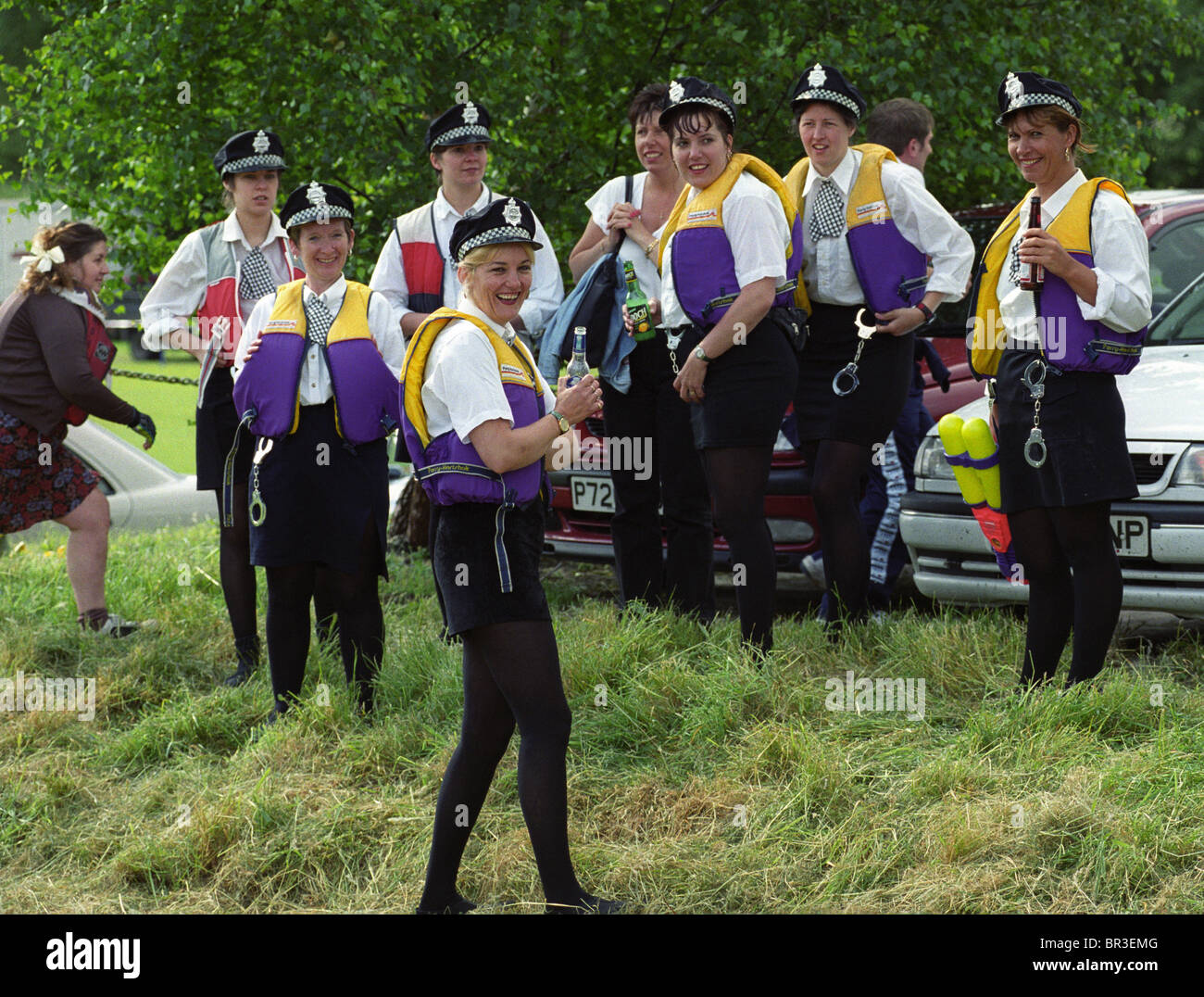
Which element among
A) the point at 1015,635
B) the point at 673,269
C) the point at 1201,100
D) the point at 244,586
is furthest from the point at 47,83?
the point at 1201,100

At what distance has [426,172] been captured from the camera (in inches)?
301

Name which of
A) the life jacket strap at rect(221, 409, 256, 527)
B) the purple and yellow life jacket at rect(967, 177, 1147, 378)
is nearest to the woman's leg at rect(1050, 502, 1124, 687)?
the purple and yellow life jacket at rect(967, 177, 1147, 378)

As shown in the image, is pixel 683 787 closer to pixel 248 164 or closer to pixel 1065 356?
pixel 1065 356

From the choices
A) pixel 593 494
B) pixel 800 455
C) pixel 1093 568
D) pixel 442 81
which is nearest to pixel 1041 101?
pixel 1093 568

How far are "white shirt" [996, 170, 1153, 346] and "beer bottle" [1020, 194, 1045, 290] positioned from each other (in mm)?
40

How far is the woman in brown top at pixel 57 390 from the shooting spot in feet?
21.6

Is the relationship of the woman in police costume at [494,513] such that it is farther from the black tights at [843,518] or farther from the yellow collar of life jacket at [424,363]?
the black tights at [843,518]

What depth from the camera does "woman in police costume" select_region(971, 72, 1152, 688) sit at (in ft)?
14.7

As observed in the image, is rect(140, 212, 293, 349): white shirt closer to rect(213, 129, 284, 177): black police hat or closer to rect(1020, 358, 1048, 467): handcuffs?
rect(213, 129, 284, 177): black police hat

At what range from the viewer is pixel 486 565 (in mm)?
3604

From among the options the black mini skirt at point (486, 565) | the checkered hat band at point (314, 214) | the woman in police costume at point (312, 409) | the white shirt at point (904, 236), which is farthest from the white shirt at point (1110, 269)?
the checkered hat band at point (314, 214)

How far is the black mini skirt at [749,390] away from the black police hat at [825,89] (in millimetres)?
837

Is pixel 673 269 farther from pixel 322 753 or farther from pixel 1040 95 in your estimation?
pixel 322 753
